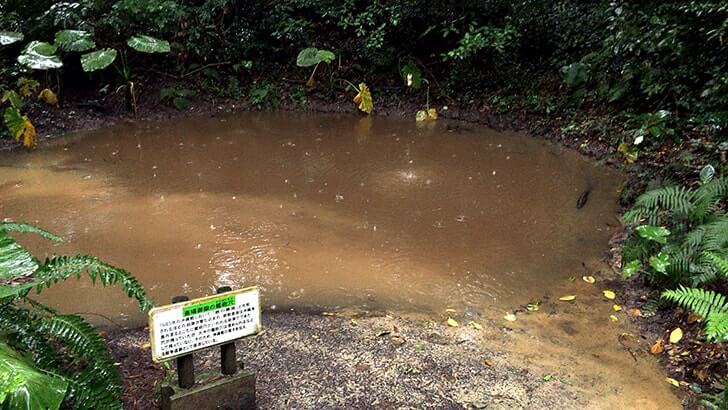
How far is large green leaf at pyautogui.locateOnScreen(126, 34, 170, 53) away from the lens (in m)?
9.58

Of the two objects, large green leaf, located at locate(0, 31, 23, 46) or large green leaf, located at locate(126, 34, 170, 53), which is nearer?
large green leaf, located at locate(0, 31, 23, 46)

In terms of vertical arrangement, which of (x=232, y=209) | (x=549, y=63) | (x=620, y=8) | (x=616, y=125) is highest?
(x=620, y=8)

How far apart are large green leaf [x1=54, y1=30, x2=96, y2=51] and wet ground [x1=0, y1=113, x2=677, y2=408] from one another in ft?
5.02

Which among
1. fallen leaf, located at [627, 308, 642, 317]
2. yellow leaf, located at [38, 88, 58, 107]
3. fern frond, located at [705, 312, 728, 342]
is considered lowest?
fallen leaf, located at [627, 308, 642, 317]

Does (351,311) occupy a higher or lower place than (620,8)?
lower

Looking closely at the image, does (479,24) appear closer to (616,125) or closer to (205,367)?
(616,125)

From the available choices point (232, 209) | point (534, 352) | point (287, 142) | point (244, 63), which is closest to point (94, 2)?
point (244, 63)

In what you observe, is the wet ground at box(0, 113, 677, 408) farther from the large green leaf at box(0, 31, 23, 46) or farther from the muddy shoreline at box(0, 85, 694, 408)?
the large green leaf at box(0, 31, 23, 46)

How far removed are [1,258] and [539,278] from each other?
377cm

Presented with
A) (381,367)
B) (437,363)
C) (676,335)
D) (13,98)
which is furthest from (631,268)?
(13,98)

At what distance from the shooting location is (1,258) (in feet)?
8.20

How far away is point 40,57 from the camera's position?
9.18 metres

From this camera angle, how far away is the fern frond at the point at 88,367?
2.60 m

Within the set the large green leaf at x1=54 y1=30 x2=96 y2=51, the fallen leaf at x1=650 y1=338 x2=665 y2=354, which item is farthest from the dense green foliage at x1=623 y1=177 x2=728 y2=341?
the large green leaf at x1=54 y1=30 x2=96 y2=51
